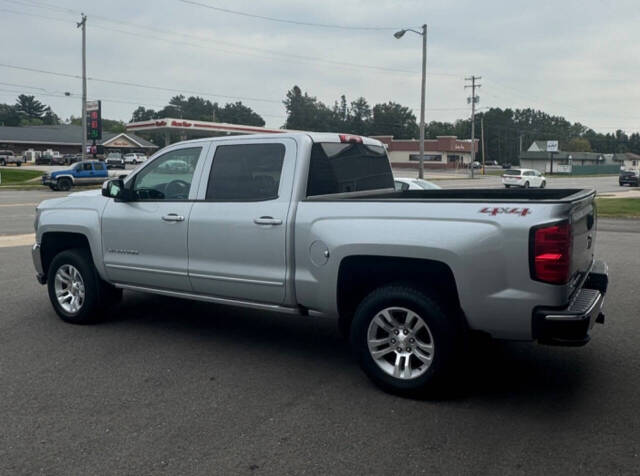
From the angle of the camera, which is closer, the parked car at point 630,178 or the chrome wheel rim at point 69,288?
the chrome wheel rim at point 69,288

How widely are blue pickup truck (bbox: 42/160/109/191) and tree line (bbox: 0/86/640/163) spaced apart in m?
76.6

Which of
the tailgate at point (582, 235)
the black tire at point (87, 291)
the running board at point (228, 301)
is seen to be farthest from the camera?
the black tire at point (87, 291)

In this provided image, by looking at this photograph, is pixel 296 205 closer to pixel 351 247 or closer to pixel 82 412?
pixel 351 247

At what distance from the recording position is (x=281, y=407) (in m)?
4.36

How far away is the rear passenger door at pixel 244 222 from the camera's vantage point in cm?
512

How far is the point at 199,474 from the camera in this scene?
3406mm

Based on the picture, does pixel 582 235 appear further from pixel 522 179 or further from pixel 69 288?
pixel 522 179

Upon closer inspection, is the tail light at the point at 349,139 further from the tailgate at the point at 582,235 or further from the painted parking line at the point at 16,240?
the painted parking line at the point at 16,240

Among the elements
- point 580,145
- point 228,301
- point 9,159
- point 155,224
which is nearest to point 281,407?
point 228,301

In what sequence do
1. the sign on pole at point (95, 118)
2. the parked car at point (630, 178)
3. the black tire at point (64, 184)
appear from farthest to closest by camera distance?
1. the sign on pole at point (95, 118)
2. the parked car at point (630, 178)
3. the black tire at point (64, 184)

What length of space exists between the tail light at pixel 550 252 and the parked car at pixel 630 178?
49960mm

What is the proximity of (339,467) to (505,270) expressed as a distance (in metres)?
1.64

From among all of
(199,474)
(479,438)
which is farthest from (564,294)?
(199,474)

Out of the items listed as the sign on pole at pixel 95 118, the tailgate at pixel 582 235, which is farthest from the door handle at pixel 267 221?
the sign on pole at pixel 95 118
